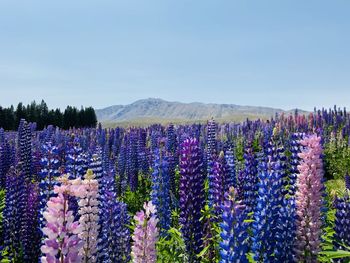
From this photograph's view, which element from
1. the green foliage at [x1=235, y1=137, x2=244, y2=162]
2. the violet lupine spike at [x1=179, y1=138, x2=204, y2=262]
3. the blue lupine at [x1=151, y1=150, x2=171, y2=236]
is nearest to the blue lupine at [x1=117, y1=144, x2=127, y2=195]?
the green foliage at [x1=235, y1=137, x2=244, y2=162]

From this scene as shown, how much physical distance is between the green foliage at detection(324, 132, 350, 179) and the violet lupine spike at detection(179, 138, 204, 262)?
15.3 meters

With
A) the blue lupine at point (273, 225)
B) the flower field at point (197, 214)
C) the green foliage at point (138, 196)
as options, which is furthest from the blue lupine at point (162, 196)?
the green foliage at point (138, 196)

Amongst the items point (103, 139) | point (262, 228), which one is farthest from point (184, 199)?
point (103, 139)

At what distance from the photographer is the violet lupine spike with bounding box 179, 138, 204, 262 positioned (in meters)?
7.33

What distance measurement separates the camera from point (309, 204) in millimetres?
5562

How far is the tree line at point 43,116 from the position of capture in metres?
76.7

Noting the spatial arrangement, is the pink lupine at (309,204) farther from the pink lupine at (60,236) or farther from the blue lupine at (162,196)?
the blue lupine at (162,196)

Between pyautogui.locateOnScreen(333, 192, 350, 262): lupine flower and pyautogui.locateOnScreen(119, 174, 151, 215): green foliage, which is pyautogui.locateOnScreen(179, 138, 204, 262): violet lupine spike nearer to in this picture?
pyautogui.locateOnScreen(333, 192, 350, 262): lupine flower

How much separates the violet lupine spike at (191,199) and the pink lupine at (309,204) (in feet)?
6.99

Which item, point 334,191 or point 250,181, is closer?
point 334,191

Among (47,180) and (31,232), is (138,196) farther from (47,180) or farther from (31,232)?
(47,180)

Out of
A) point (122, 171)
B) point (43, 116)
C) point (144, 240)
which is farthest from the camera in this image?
point (43, 116)

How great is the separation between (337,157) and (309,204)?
2098 cm

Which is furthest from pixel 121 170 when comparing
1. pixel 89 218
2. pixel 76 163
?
pixel 89 218
